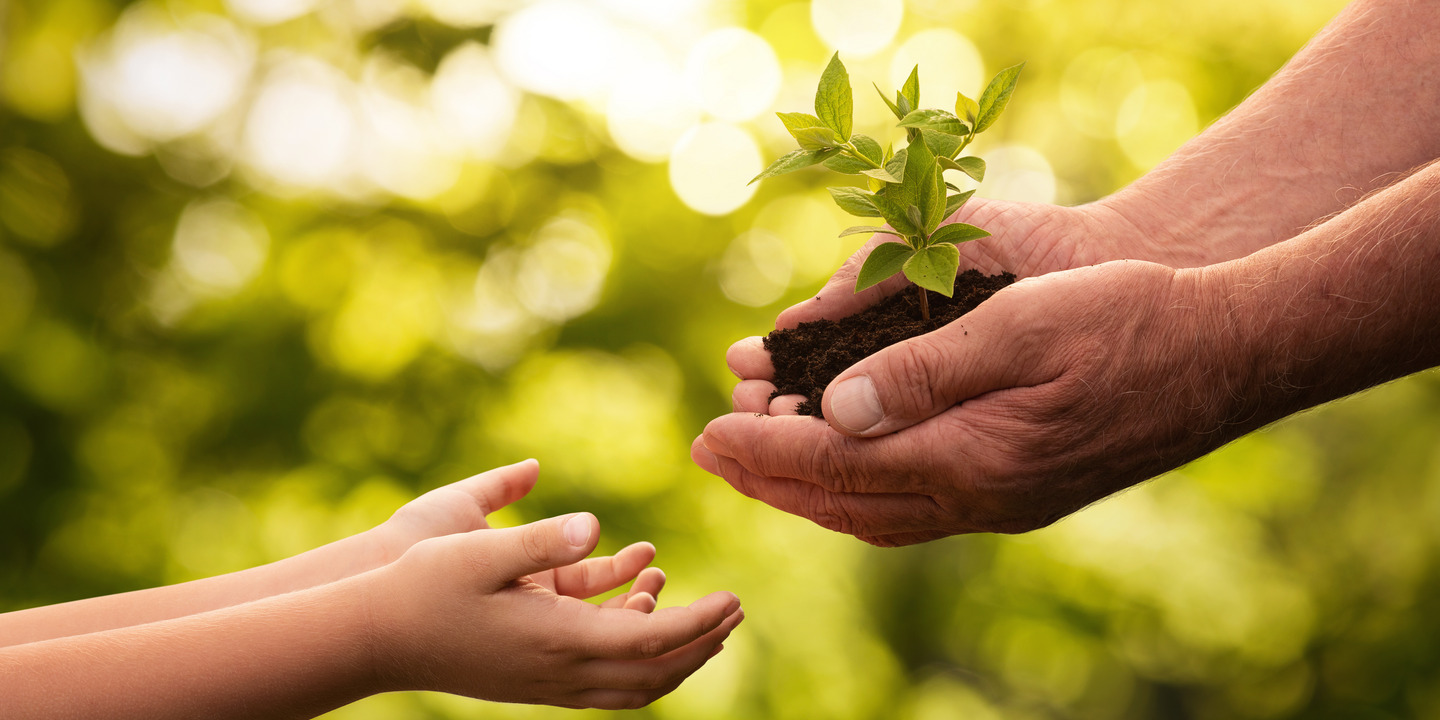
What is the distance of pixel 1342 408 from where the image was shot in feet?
6.44

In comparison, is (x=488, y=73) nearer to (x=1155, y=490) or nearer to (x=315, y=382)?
Result: (x=315, y=382)

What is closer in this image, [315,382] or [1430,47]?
[1430,47]

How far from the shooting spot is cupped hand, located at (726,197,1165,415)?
1068mm

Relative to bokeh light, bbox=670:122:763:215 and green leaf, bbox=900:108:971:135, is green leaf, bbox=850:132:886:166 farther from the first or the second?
bokeh light, bbox=670:122:763:215

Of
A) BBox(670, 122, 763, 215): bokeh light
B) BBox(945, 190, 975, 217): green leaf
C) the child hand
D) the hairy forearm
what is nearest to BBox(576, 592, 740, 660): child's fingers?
the child hand

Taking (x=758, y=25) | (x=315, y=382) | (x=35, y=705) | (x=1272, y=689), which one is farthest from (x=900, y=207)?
(x=1272, y=689)

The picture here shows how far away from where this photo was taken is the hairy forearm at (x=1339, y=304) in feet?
2.55

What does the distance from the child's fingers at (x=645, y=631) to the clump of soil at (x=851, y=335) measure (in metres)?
0.26

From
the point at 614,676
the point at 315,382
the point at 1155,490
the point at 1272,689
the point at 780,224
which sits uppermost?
the point at 780,224

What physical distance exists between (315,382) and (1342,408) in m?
2.54

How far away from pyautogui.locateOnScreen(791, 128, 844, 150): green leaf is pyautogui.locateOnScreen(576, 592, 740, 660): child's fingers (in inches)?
20.5

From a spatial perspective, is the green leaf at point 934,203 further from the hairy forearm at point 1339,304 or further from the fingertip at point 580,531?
the fingertip at point 580,531

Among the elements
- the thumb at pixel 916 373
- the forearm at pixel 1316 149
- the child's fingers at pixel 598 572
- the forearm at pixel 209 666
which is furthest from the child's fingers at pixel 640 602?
the forearm at pixel 1316 149

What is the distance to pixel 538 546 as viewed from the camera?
0.88 metres
